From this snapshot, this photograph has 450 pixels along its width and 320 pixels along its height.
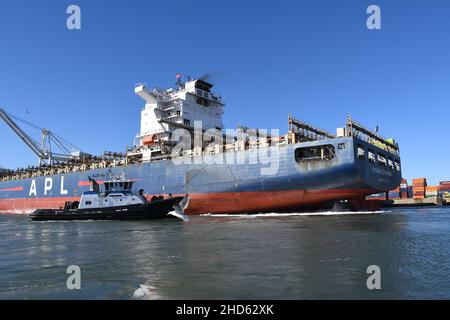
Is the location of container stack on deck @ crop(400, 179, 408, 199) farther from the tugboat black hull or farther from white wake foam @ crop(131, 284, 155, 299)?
white wake foam @ crop(131, 284, 155, 299)

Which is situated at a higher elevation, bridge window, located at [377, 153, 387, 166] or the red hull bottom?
bridge window, located at [377, 153, 387, 166]

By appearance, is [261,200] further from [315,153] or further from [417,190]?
[417,190]

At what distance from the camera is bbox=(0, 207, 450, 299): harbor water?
6535 millimetres

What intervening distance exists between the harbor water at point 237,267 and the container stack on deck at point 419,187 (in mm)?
72556

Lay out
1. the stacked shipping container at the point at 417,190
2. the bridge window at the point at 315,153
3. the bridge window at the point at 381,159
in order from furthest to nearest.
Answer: the stacked shipping container at the point at 417,190
the bridge window at the point at 381,159
the bridge window at the point at 315,153

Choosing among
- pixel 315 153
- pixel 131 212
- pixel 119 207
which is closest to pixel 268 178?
pixel 315 153

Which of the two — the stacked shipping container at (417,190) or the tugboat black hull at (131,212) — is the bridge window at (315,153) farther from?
the stacked shipping container at (417,190)

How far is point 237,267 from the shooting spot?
8.57m

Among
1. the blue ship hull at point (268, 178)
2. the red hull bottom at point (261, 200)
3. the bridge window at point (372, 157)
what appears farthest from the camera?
the bridge window at point (372, 157)

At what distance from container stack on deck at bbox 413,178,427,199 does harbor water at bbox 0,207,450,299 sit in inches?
2857

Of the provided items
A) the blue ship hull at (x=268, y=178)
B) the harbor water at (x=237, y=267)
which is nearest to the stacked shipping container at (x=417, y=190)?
the blue ship hull at (x=268, y=178)

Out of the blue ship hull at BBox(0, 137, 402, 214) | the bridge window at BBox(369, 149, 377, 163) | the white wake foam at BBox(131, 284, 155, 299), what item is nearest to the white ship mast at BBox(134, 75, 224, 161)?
the blue ship hull at BBox(0, 137, 402, 214)

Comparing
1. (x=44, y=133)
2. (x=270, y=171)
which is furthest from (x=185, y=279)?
(x=44, y=133)

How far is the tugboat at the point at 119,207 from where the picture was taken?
26.6m
